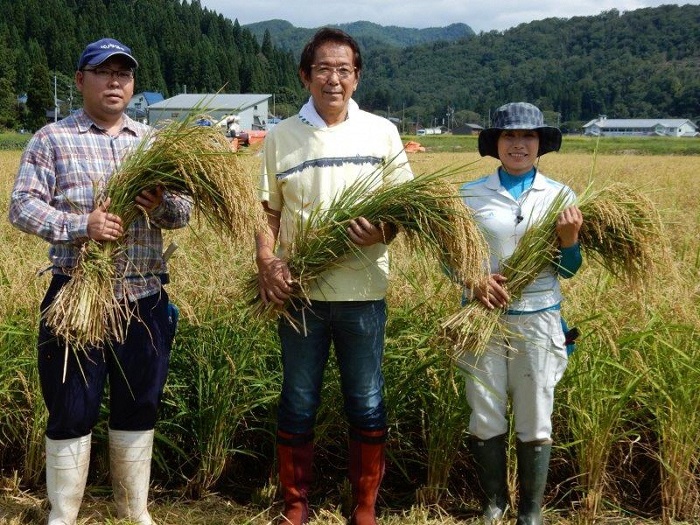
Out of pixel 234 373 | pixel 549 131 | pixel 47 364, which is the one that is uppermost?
pixel 549 131

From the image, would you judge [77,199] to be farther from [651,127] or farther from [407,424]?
[651,127]

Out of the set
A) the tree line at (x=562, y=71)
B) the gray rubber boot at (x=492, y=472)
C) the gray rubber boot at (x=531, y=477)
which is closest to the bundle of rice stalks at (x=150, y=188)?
the gray rubber boot at (x=492, y=472)

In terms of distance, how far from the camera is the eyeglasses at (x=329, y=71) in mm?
2414

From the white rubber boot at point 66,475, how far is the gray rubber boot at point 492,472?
1.39 m

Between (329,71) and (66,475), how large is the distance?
1.65 metres

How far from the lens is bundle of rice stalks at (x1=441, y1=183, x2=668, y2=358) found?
96.7 inches

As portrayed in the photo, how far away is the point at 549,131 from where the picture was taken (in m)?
2.56

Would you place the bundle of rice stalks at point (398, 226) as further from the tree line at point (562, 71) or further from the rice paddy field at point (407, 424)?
the tree line at point (562, 71)

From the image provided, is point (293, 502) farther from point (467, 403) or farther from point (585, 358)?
point (585, 358)

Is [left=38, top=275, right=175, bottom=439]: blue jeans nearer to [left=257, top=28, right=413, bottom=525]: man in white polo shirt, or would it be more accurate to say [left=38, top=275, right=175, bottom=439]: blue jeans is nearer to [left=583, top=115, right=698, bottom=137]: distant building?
[left=257, top=28, right=413, bottom=525]: man in white polo shirt

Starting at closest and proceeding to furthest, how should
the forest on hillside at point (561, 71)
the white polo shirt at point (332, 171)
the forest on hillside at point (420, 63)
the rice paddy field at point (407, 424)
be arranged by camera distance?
1. the white polo shirt at point (332, 171)
2. the rice paddy field at point (407, 424)
3. the forest on hillside at point (420, 63)
4. the forest on hillside at point (561, 71)

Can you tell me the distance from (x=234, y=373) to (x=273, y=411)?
0.24 m

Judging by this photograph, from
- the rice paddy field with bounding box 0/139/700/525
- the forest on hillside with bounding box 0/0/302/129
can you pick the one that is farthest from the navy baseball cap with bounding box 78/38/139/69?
the forest on hillside with bounding box 0/0/302/129

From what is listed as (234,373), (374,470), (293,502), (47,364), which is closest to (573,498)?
(374,470)
